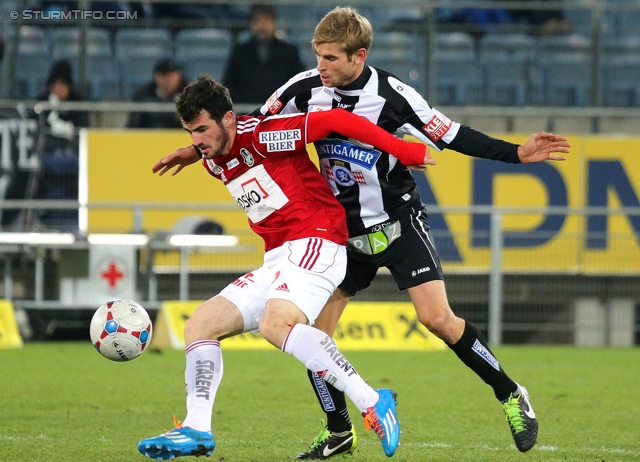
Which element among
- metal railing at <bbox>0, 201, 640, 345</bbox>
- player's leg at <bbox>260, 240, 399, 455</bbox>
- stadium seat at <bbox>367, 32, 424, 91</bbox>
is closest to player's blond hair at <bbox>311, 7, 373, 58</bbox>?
player's leg at <bbox>260, 240, 399, 455</bbox>

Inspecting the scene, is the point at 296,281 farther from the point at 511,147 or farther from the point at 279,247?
the point at 511,147

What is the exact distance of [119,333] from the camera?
5594mm

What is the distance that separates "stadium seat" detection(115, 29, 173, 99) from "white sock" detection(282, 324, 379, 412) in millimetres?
9695

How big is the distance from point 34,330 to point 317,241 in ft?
27.7

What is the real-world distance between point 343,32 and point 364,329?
7.42m

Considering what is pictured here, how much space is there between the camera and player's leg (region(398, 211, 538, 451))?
18.6 feet

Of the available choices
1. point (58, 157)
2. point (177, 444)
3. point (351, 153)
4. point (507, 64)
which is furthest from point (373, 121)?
point (507, 64)

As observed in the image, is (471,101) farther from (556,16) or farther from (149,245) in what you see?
(149,245)

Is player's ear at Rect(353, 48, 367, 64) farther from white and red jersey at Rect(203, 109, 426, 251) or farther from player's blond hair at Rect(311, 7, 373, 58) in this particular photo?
white and red jersey at Rect(203, 109, 426, 251)

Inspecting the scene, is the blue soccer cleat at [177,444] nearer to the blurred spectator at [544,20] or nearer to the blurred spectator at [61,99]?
the blurred spectator at [61,99]

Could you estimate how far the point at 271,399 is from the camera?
800 centimetres

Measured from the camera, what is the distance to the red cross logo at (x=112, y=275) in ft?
40.5

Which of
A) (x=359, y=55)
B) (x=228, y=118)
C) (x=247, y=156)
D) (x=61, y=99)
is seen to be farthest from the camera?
(x=61, y=99)

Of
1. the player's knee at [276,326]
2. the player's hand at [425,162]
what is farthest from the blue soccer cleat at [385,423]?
the player's hand at [425,162]
